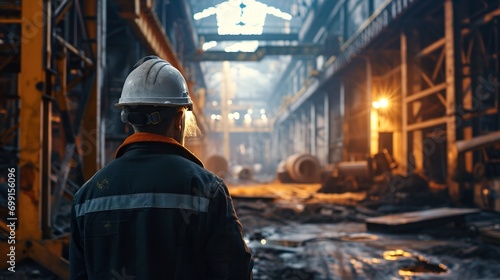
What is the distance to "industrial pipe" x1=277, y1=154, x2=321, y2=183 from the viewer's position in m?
19.3

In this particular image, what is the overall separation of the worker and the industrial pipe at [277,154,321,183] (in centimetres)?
1789

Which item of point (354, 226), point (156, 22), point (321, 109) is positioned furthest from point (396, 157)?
point (321, 109)

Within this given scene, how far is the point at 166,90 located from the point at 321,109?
23532 mm

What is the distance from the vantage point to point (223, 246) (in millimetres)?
1488

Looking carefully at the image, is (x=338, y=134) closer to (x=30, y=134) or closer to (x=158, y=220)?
(x=30, y=134)

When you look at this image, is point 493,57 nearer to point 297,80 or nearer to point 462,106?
point 462,106

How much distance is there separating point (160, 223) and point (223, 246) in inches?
8.8

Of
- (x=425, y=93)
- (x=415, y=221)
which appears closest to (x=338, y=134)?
(x=425, y=93)

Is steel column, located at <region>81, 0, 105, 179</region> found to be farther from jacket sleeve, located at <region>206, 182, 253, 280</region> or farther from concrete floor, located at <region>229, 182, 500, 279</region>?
jacket sleeve, located at <region>206, 182, 253, 280</region>

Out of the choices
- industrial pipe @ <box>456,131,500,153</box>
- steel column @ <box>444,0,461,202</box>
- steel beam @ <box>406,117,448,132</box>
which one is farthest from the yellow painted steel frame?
steel beam @ <box>406,117,448,132</box>

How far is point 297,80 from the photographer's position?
1265 inches

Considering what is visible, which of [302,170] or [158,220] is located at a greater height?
[158,220]

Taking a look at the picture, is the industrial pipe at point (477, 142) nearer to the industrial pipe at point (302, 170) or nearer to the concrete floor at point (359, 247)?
the concrete floor at point (359, 247)

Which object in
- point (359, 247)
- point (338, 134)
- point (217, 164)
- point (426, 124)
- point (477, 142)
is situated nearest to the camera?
point (359, 247)
